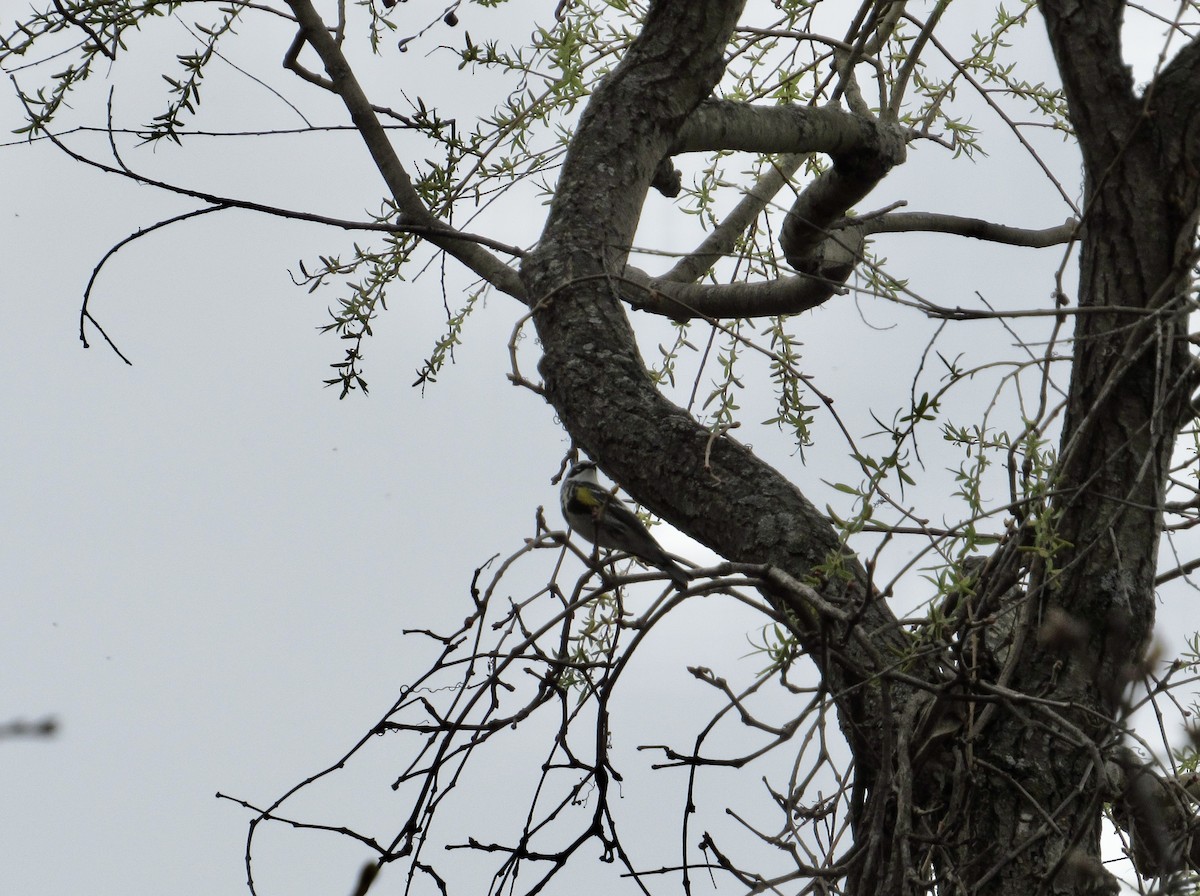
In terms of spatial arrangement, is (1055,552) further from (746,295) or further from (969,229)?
(969,229)

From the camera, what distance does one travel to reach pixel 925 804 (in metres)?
1.92

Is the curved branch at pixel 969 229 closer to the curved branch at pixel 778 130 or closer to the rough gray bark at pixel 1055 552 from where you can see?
the curved branch at pixel 778 130

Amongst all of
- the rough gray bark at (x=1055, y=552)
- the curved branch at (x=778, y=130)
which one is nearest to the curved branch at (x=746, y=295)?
the curved branch at (x=778, y=130)

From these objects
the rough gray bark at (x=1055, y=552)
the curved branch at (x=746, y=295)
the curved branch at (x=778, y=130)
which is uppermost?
the curved branch at (x=778, y=130)

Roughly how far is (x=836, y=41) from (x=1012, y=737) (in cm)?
242

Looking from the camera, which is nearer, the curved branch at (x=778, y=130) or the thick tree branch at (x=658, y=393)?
the thick tree branch at (x=658, y=393)

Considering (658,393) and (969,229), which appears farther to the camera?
(969,229)

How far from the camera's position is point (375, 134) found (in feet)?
9.86

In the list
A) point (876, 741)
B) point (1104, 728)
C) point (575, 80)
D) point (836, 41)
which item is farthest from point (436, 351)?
point (1104, 728)

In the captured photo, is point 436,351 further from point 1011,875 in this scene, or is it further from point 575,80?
point 1011,875

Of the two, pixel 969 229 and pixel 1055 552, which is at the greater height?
pixel 969 229

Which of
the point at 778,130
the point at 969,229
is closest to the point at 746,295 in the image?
the point at 778,130

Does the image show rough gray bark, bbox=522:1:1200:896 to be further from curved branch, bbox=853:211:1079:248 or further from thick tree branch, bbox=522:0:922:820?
curved branch, bbox=853:211:1079:248

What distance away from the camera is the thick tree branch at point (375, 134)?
9.71ft
